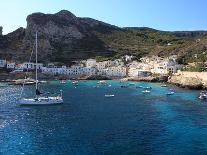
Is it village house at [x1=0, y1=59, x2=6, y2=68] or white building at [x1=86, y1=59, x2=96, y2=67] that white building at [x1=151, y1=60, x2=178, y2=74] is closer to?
white building at [x1=86, y1=59, x2=96, y2=67]

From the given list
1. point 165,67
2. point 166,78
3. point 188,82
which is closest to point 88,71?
point 165,67

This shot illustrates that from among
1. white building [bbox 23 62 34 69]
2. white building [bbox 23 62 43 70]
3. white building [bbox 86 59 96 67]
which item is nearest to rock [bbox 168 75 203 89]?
white building [bbox 86 59 96 67]

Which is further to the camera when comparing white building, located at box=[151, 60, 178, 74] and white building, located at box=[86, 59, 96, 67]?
white building, located at box=[86, 59, 96, 67]

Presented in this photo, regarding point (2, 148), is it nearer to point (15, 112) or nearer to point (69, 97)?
point (15, 112)

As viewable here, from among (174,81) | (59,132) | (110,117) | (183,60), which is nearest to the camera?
(59,132)

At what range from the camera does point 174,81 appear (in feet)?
458

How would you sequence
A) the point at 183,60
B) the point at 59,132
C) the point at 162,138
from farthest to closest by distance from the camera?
the point at 183,60
the point at 59,132
the point at 162,138

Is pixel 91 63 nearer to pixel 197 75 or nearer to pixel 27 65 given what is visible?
pixel 27 65

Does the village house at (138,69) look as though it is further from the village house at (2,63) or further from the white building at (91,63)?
the village house at (2,63)

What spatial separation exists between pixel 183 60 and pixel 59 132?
5043 inches

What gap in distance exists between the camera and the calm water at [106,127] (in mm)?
46156

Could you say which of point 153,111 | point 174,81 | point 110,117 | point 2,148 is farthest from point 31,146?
point 174,81

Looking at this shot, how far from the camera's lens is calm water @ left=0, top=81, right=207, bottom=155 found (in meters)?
46.2

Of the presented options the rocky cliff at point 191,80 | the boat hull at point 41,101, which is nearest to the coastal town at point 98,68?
the rocky cliff at point 191,80
